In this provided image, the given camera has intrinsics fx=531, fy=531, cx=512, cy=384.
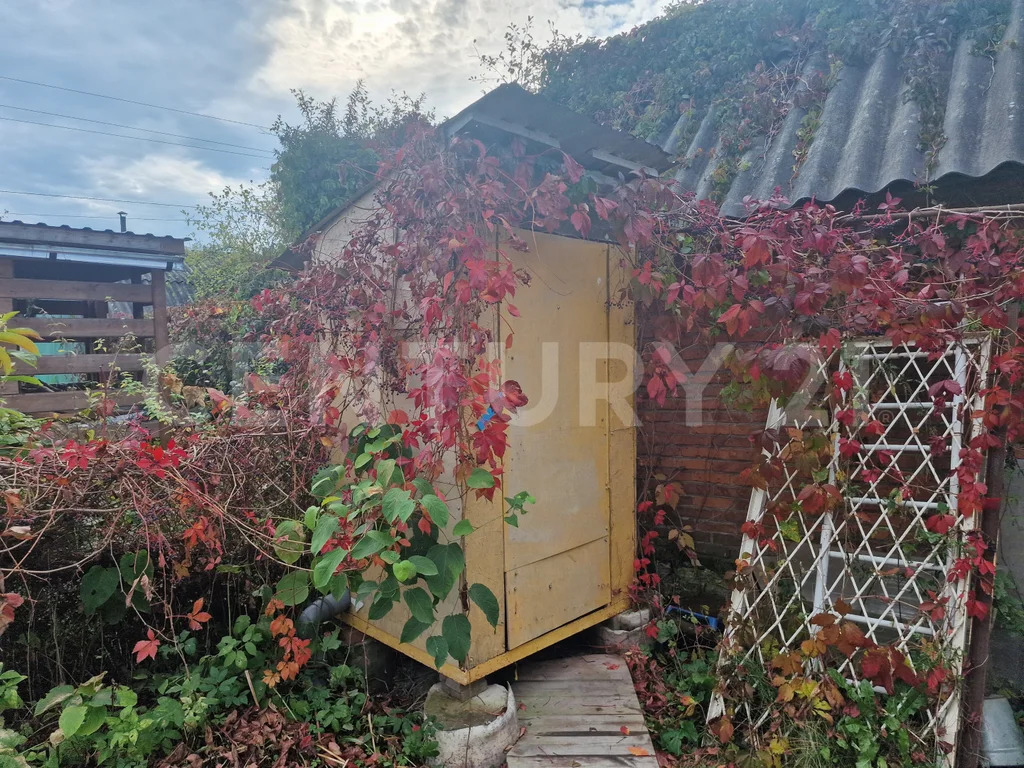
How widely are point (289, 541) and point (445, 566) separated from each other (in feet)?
2.59

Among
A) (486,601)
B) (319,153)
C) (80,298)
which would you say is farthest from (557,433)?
(319,153)

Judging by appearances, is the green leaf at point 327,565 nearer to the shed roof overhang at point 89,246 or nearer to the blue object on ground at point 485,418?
the blue object on ground at point 485,418

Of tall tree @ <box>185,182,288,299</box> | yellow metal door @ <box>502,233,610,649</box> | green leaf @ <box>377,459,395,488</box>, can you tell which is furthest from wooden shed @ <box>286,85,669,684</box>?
tall tree @ <box>185,182,288,299</box>

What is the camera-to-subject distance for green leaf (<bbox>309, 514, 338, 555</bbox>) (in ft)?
6.49

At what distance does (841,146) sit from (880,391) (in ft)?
4.93

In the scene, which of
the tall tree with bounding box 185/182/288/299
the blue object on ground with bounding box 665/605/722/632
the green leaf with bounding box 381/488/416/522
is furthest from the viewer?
the tall tree with bounding box 185/182/288/299

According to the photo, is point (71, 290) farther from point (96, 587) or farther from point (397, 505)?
point (397, 505)

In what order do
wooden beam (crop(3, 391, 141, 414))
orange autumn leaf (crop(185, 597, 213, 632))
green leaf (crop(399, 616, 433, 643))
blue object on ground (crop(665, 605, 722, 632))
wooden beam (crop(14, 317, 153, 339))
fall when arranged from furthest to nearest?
wooden beam (crop(14, 317, 153, 339))
wooden beam (crop(3, 391, 141, 414))
blue object on ground (crop(665, 605, 722, 632))
orange autumn leaf (crop(185, 597, 213, 632))
green leaf (crop(399, 616, 433, 643))

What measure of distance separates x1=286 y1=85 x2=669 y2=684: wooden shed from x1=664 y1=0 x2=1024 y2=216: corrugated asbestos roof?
88cm

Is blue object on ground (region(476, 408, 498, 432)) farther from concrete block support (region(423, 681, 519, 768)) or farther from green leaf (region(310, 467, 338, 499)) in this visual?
concrete block support (region(423, 681, 519, 768))

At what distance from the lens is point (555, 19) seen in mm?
6176

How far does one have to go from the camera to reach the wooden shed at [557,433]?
241 cm

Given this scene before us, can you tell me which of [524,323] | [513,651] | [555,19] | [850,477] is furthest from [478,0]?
[513,651]

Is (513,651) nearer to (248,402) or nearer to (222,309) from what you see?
(248,402)
